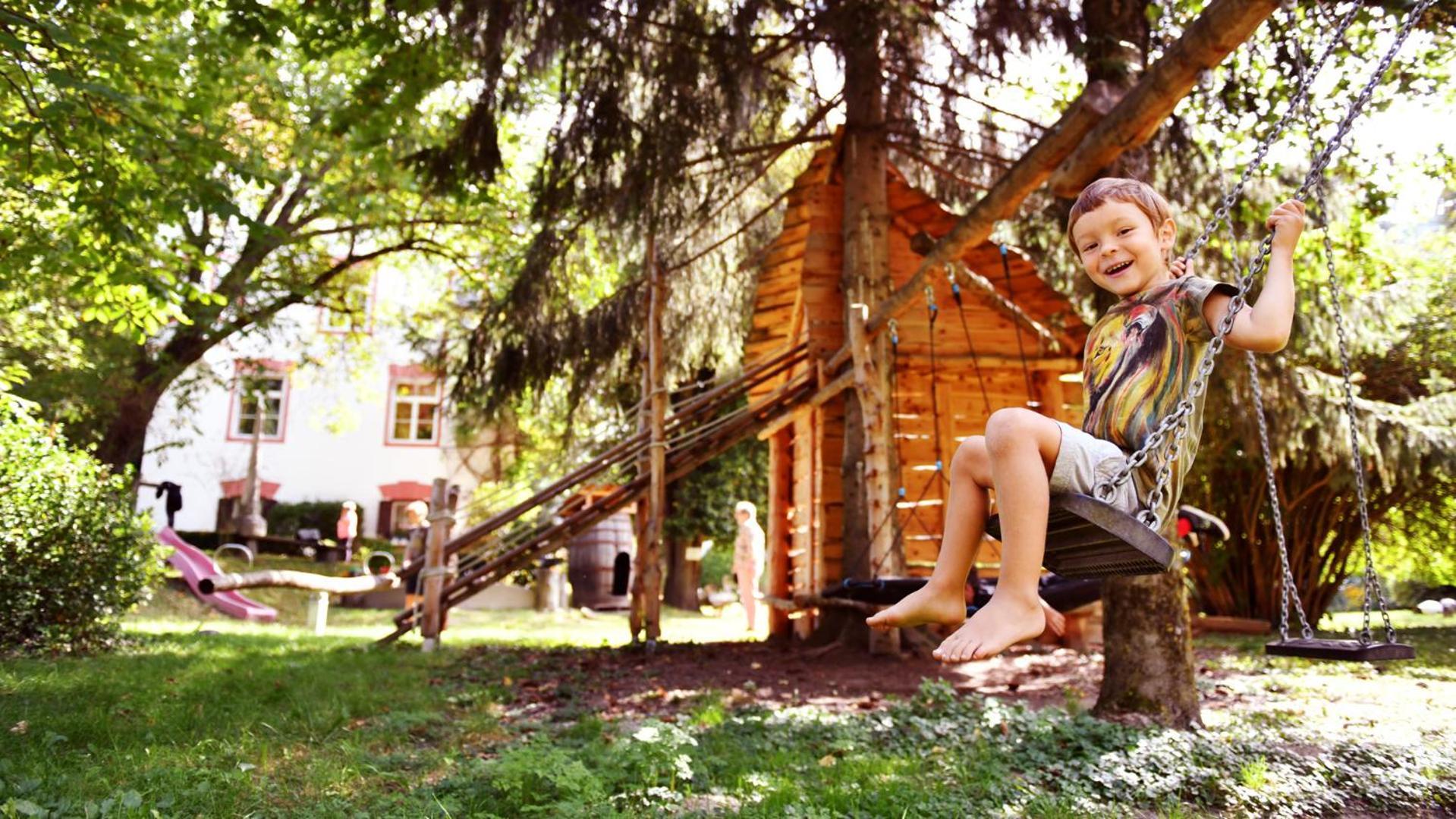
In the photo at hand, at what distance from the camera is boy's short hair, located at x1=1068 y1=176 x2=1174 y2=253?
9.98 feet

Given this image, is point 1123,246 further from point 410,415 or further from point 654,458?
point 410,415

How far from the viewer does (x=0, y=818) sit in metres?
3.54

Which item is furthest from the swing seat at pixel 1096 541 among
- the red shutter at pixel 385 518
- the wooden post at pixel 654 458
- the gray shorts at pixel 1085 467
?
the red shutter at pixel 385 518

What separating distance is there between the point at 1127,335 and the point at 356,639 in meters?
11.1

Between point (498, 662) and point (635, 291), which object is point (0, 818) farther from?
point (635, 291)

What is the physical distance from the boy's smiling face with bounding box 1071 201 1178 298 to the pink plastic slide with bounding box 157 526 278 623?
1490 cm

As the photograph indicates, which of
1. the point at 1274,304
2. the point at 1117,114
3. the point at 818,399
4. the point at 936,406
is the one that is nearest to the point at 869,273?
the point at 818,399

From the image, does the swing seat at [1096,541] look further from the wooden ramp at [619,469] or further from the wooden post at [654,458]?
Answer: the wooden post at [654,458]

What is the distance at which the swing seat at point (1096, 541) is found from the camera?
9.01ft

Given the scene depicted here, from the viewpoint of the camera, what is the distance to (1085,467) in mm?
2904

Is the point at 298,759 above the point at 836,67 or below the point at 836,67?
below

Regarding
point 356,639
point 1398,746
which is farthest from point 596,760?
A: point 356,639

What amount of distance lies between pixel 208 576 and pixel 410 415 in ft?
46.4

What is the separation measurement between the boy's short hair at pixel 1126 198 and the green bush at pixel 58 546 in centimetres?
822
